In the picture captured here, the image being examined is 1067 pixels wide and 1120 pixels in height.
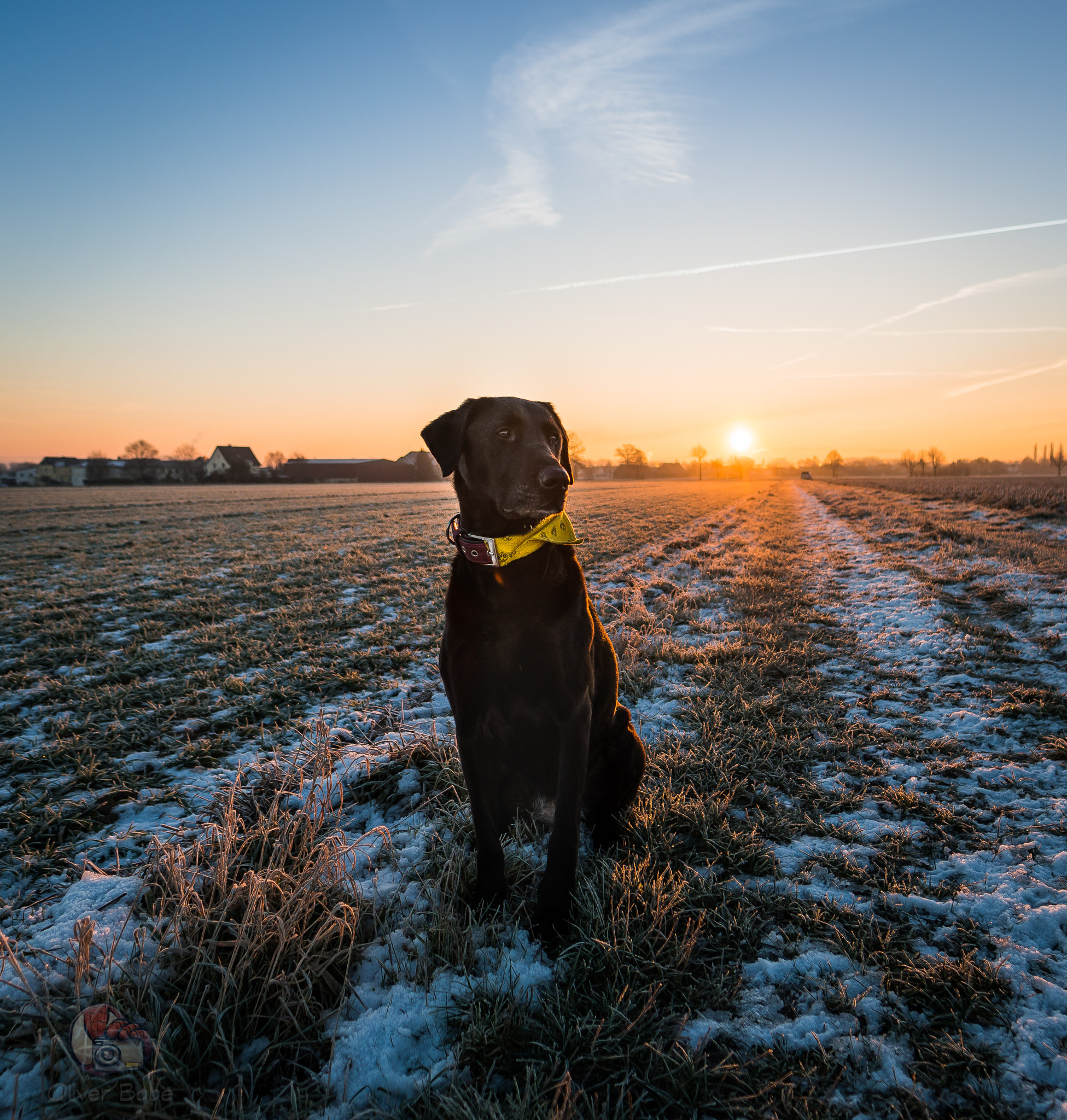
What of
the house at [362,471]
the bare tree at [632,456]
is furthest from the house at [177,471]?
the bare tree at [632,456]

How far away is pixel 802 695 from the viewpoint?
450cm

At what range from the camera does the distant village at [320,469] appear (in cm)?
8075

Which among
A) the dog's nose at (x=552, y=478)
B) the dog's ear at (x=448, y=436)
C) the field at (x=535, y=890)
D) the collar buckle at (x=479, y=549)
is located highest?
the dog's ear at (x=448, y=436)

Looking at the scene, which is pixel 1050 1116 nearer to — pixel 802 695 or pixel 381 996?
pixel 381 996

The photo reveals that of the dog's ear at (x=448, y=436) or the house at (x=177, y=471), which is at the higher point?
the house at (x=177, y=471)

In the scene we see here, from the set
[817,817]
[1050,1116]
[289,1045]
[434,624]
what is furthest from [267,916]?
[434,624]

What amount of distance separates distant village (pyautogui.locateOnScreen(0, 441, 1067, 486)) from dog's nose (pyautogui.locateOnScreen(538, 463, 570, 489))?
46793 millimetres


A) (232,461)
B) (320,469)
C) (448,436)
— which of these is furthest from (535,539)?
(232,461)

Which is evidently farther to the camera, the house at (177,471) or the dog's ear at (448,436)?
the house at (177,471)

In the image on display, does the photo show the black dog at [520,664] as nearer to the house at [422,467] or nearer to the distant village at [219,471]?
the distant village at [219,471]

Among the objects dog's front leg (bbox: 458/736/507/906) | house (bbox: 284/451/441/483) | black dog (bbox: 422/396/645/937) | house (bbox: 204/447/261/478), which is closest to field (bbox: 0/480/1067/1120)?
dog's front leg (bbox: 458/736/507/906)

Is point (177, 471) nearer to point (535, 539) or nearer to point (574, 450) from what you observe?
point (574, 450)

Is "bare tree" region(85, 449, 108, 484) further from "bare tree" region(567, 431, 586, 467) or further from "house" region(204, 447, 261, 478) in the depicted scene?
"bare tree" region(567, 431, 586, 467)

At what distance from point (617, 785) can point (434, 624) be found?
4775 mm
